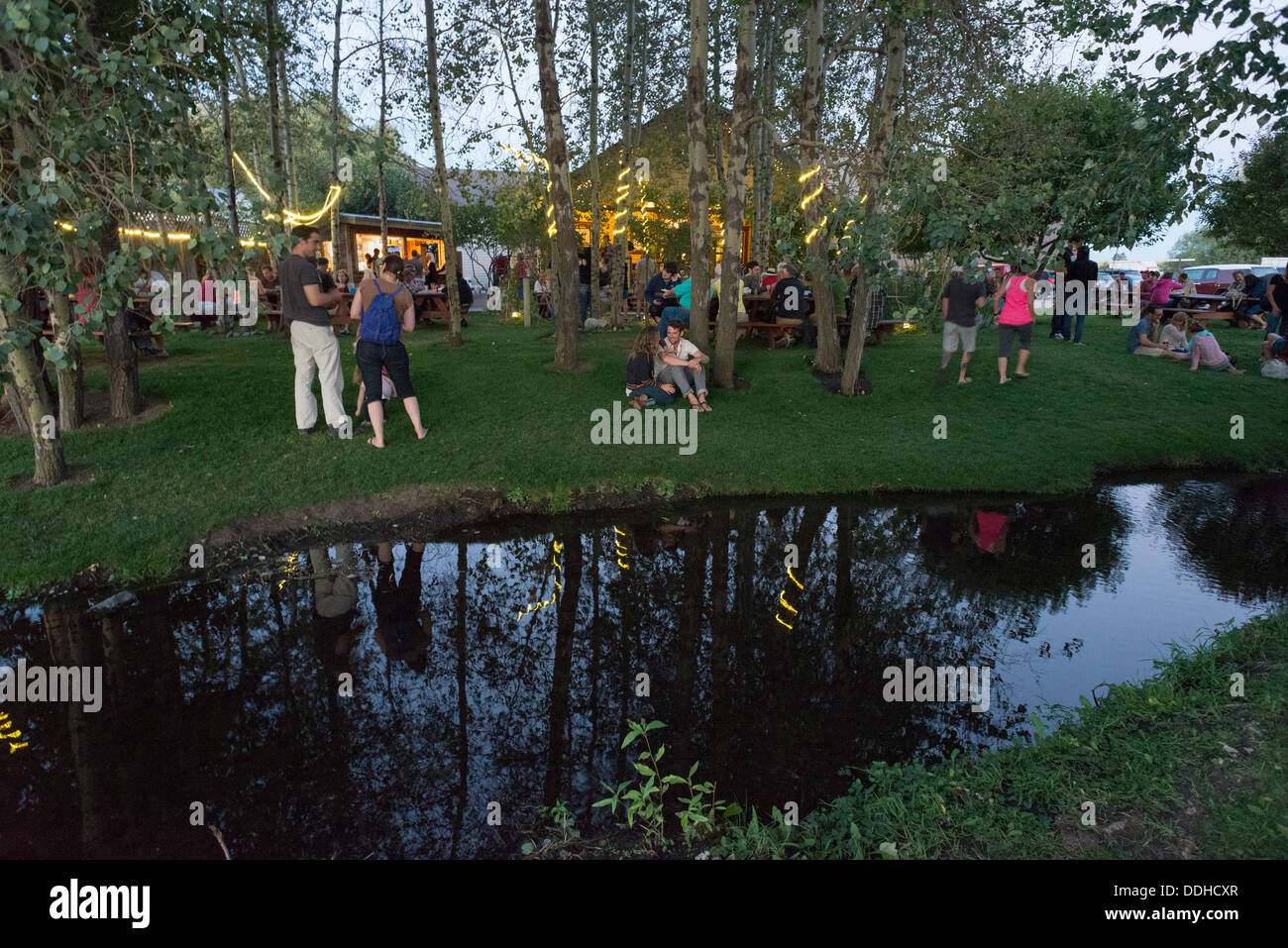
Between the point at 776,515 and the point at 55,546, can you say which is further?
the point at 776,515

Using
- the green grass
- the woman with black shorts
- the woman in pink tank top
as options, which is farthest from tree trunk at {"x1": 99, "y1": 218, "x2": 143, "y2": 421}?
the woman in pink tank top

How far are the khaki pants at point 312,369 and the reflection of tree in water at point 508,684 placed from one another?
236 centimetres

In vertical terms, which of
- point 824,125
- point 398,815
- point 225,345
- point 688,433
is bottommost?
point 398,815

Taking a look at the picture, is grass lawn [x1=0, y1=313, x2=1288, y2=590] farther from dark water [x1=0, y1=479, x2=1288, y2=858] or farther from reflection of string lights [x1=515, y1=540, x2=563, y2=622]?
reflection of string lights [x1=515, y1=540, x2=563, y2=622]

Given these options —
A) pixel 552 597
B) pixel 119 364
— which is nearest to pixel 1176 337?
pixel 552 597

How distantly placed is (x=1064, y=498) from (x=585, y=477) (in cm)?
547

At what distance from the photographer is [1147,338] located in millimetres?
15820

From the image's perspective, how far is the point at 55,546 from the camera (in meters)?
6.60

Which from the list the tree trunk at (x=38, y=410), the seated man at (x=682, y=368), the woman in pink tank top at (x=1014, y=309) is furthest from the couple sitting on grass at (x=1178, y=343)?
the tree trunk at (x=38, y=410)

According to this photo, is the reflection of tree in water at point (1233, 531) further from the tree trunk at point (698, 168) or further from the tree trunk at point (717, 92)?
the tree trunk at point (717, 92)

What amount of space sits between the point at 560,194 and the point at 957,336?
649 centimetres

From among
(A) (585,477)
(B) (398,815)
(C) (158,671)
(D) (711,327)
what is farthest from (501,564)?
(D) (711,327)

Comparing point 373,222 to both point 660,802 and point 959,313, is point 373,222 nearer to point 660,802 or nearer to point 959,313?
point 959,313

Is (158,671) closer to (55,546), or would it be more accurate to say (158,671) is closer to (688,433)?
(55,546)
